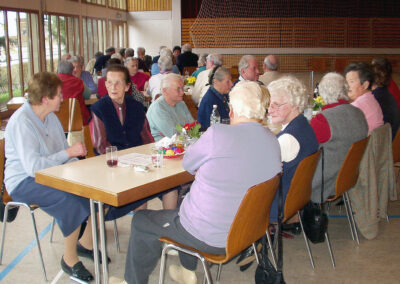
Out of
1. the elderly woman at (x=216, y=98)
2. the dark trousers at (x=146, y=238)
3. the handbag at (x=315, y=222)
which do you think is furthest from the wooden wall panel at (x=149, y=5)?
the dark trousers at (x=146, y=238)

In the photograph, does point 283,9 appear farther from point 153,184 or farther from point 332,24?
point 153,184

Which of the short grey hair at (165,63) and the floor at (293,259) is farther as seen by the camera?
the short grey hair at (165,63)

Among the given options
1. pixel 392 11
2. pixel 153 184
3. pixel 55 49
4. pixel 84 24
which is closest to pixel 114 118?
pixel 153 184

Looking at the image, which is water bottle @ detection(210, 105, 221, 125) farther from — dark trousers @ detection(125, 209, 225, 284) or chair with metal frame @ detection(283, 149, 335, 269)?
dark trousers @ detection(125, 209, 225, 284)

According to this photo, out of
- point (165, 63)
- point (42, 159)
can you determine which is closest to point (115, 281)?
point (42, 159)

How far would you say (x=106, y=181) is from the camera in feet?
7.99

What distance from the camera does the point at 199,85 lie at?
255 inches

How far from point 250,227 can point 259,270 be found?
14.7 inches

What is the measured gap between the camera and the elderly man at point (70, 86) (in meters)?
5.70

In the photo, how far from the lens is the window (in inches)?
374

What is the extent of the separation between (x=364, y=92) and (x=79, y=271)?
3031mm

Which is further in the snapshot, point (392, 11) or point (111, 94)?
point (392, 11)

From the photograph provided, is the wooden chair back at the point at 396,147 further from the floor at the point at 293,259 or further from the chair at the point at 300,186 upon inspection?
the chair at the point at 300,186

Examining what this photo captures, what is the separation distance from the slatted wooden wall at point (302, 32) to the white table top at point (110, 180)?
15.6m
